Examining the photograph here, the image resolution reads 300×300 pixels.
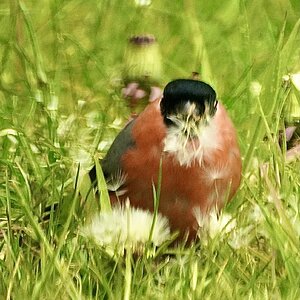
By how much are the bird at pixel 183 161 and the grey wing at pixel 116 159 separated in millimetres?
15

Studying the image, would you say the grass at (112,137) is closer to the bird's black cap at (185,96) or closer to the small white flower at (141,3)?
the small white flower at (141,3)

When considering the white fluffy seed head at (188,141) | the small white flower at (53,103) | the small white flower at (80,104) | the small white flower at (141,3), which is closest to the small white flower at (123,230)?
the white fluffy seed head at (188,141)

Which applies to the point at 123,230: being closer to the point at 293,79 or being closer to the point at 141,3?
the point at 293,79

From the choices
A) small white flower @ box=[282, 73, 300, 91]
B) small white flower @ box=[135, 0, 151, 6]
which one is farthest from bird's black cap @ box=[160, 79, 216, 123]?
small white flower @ box=[135, 0, 151, 6]

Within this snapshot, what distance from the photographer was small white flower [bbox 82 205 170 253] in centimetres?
194

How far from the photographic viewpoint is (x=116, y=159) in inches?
87.8

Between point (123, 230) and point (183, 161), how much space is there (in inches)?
8.6

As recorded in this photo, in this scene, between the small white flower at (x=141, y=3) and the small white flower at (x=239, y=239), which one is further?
the small white flower at (x=141, y=3)

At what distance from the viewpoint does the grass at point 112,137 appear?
74.1 inches

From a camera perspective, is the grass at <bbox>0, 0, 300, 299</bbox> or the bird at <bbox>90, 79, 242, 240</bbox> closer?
the grass at <bbox>0, 0, 300, 299</bbox>

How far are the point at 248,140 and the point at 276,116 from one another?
0.30ft

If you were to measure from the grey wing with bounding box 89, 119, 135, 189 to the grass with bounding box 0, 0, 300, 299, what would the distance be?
69 mm

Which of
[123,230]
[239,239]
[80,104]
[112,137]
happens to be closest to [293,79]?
[112,137]

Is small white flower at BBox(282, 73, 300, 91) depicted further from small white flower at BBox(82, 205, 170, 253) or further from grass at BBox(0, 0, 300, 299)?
small white flower at BBox(82, 205, 170, 253)
